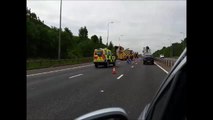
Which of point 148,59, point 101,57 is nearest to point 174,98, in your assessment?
point 101,57

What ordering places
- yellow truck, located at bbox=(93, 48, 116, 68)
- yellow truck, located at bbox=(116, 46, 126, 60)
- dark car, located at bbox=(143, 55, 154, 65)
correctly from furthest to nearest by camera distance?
1. yellow truck, located at bbox=(116, 46, 126, 60)
2. dark car, located at bbox=(143, 55, 154, 65)
3. yellow truck, located at bbox=(93, 48, 116, 68)

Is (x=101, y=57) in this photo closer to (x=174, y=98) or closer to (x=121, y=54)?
(x=121, y=54)

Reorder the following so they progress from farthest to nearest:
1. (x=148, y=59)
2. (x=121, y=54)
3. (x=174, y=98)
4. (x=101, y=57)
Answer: (x=121, y=54) → (x=148, y=59) → (x=101, y=57) → (x=174, y=98)

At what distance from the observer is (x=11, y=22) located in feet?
3.35

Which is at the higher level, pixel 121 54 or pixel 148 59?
pixel 121 54

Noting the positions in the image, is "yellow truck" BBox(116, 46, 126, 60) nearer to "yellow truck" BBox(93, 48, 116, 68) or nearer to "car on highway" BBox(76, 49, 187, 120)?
"yellow truck" BBox(93, 48, 116, 68)

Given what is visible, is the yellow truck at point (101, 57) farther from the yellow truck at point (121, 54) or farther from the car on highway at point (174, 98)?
the car on highway at point (174, 98)

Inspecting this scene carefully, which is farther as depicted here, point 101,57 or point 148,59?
point 148,59

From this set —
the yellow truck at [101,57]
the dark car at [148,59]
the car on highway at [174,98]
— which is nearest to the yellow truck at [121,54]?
the dark car at [148,59]

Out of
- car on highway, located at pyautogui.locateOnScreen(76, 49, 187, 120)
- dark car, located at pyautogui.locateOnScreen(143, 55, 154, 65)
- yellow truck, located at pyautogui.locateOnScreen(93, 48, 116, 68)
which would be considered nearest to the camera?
car on highway, located at pyautogui.locateOnScreen(76, 49, 187, 120)

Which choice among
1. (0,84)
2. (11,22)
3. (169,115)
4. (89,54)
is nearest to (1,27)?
(11,22)

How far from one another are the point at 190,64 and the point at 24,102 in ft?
1.50

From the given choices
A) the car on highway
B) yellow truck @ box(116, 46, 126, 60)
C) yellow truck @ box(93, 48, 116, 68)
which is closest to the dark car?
yellow truck @ box(93, 48, 116, 68)

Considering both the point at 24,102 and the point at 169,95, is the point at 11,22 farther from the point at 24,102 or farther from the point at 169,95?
the point at 169,95
